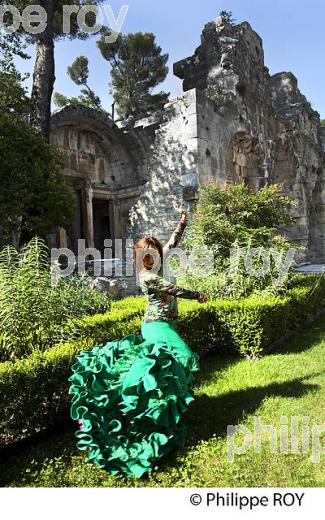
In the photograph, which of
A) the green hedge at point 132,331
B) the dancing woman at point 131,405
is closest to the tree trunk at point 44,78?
the green hedge at point 132,331

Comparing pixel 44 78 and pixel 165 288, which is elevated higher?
pixel 44 78

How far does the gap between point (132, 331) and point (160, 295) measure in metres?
1.13

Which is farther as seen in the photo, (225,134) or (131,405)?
(225,134)

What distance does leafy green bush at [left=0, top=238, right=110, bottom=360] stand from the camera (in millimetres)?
4199

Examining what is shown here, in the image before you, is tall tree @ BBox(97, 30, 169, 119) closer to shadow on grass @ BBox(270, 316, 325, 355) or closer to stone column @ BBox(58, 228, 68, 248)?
stone column @ BBox(58, 228, 68, 248)

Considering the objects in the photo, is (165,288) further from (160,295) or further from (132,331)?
(132,331)

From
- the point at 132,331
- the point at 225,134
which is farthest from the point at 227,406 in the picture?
the point at 225,134

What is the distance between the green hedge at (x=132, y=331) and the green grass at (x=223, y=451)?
36 centimetres

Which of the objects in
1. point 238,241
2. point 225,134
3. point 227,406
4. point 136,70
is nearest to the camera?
point 227,406

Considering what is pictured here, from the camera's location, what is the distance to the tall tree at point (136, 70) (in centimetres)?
2627

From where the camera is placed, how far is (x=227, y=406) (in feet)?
13.2

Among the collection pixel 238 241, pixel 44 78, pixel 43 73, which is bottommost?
pixel 238 241

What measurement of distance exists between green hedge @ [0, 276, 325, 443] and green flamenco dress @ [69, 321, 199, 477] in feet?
1.77

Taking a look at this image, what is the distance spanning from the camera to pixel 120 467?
2.98 meters
